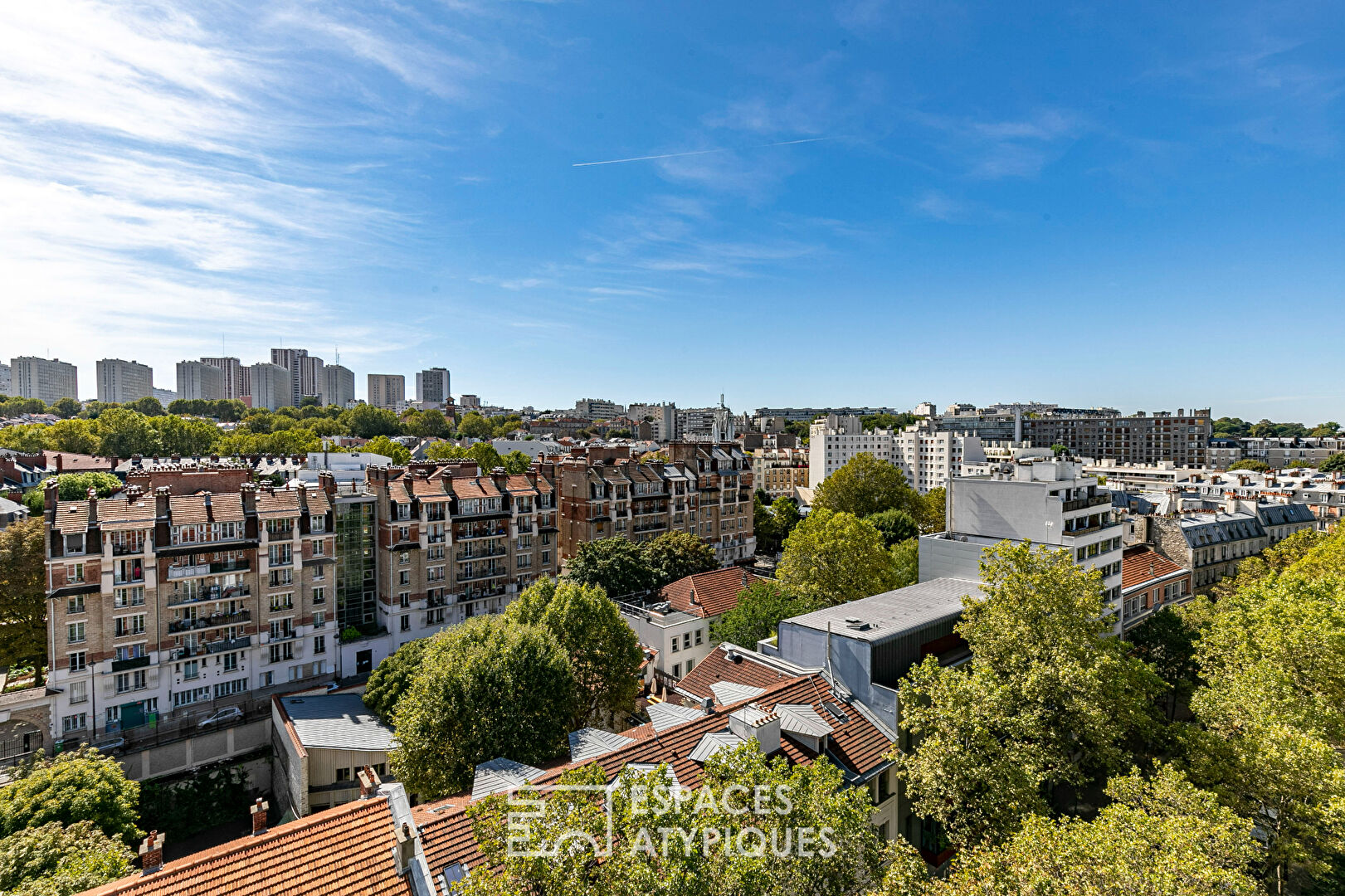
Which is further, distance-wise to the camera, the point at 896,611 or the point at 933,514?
the point at 933,514

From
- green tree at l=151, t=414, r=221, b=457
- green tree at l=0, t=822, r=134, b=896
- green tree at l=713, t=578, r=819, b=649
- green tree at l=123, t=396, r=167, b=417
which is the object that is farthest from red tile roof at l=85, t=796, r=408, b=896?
green tree at l=123, t=396, r=167, b=417

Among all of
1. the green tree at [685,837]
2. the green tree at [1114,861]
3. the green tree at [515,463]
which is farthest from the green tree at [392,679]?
the green tree at [515,463]

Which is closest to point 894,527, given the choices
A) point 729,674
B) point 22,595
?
point 729,674

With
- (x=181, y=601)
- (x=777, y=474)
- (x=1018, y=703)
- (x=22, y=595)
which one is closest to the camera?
(x=1018, y=703)

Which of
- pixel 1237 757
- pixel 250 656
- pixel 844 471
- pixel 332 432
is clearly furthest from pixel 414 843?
pixel 332 432

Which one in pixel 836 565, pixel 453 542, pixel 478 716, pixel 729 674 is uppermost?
pixel 453 542

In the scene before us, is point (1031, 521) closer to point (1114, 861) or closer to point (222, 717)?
point (1114, 861)

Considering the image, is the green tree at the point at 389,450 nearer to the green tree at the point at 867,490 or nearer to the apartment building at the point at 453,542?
the apartment building at the point at 453,542

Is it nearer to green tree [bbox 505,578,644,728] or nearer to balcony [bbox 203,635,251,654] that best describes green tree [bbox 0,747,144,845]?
balcony [bbox 203,635,251,654]
